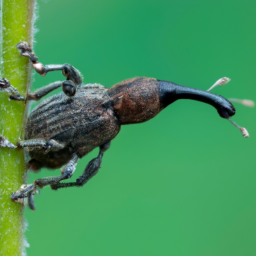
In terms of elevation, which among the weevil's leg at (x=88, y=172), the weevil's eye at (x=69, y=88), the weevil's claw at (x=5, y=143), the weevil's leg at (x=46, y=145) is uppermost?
the weevil's eye at (x=69, y=88)

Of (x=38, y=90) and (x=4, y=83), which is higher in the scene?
(x=4, y=83)

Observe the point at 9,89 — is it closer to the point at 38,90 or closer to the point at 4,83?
the point at 4,83

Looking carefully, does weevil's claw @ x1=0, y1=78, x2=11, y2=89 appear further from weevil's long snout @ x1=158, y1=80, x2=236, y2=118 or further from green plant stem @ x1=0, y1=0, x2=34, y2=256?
weevil's long snout @ x1=158, y1=80, x2=236, y2=118

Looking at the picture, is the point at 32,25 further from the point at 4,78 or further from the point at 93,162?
the point at 93,162

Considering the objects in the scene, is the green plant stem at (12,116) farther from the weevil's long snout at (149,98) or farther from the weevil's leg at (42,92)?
the weevil's long snout at (149,98)

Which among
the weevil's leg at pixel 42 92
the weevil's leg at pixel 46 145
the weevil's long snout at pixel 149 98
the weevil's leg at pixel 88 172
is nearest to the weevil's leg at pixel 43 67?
the weevil's leg at pixel 42 92

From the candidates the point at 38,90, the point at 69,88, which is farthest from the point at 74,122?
the point at 38,90

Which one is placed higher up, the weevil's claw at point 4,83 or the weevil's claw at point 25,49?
the weevil's claw at point 25,49
